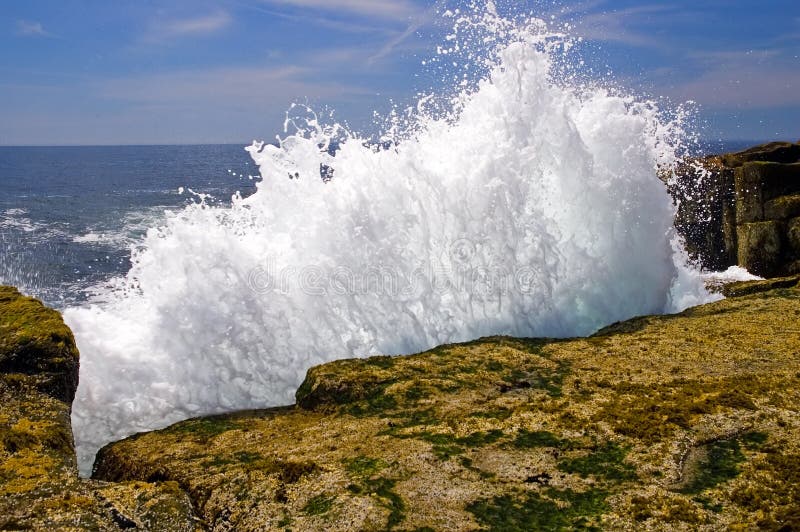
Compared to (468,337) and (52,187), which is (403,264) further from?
(52,187)

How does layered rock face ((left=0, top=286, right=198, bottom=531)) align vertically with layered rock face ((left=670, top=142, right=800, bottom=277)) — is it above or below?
below

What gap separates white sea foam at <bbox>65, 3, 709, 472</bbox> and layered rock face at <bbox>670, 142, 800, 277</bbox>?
19.3 ft

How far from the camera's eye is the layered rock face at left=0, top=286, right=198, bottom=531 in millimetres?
4762

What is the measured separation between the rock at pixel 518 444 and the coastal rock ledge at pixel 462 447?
0.02m

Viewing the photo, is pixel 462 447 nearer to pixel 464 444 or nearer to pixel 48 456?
pixel 464 444

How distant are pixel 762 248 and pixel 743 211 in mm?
1841

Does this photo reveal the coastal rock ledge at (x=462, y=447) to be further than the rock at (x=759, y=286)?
No

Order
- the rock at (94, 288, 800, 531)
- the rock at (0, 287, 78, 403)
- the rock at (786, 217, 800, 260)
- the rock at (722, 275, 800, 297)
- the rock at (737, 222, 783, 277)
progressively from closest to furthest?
the rock at (94, 288, 800, 531)
the rock at (0, 287, 78, 403)
the rock at (722, 275, 800, 297)
the rock at (786, 217, 800, 260)
the rock at (737, 222, 783, 277)

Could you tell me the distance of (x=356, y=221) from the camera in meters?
11.9

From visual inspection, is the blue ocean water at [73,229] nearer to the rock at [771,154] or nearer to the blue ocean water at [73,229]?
the blue ocean water at [73,229]

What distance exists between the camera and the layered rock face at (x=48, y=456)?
15.6 feet

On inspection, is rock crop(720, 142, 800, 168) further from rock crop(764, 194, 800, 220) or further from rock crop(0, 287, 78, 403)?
rock crop(0, 287, 78, 403)

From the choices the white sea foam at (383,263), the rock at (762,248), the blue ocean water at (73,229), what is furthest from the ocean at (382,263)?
the blue ocean water at (73,229)

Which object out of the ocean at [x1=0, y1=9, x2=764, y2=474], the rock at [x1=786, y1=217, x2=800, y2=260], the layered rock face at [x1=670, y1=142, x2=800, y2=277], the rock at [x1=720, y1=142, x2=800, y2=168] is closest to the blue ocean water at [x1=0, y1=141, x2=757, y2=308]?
the ocean at [x1=0, y1=9, x2=764, y2=474]
